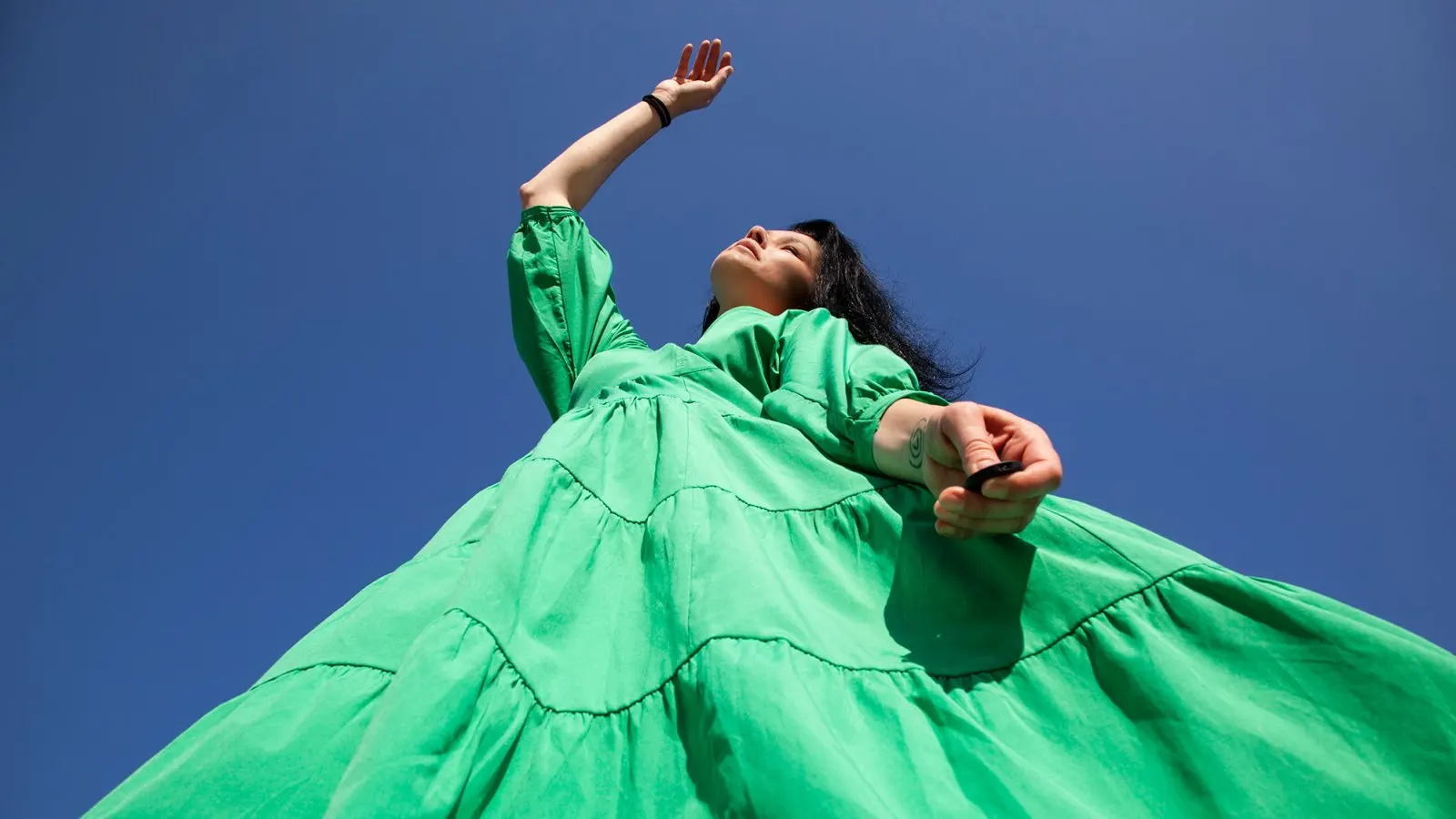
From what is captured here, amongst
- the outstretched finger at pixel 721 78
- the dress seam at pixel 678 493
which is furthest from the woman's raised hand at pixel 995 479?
the outstretched finger at pixel 721 78

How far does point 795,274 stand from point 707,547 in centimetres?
151

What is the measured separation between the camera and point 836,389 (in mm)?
1698

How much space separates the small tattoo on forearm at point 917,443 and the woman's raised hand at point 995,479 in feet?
0.30

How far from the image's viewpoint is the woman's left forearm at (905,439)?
1.38 metres

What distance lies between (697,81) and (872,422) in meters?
1.83

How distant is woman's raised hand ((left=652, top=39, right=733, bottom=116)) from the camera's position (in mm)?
2820

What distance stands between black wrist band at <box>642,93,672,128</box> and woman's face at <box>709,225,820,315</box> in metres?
0.47

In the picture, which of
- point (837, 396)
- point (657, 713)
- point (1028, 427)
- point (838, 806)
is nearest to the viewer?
point (838, 806)

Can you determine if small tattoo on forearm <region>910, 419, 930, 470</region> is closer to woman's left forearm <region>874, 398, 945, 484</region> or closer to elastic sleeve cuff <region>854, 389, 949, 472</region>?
woman's left forearm <region>874, 398, 945, 484</region>

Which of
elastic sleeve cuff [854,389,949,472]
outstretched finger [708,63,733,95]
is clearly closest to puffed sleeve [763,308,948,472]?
elastic sleeve cuff [854,389,949,472]

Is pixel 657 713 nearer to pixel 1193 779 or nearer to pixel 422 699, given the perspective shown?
pixel 422 699

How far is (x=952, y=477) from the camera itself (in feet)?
4.30

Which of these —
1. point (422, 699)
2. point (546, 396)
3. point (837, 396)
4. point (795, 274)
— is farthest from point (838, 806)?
point (795, 274)

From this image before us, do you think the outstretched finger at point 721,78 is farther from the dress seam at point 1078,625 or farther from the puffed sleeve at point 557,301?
the dress seam at point 1078,625
